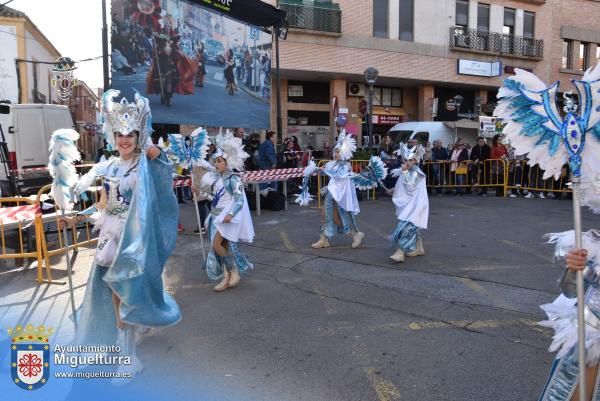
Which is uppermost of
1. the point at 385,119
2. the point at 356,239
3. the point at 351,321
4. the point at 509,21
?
the point at 509,21

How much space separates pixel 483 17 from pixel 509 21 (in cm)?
192

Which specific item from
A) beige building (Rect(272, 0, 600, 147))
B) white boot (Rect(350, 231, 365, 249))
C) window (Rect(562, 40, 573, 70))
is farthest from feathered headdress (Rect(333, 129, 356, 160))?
window (Rect(562, 40, 573, 70))

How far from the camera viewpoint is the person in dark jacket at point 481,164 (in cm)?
1628

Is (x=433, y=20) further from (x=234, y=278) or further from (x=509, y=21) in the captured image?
(x=234, y=278)

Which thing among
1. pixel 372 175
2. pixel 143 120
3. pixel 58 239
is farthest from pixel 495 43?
pixel 143 120

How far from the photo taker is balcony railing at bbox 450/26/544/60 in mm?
26950

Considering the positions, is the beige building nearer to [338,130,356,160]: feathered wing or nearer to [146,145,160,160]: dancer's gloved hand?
[338,130,356,160]: feathered wing

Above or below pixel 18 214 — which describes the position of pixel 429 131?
above

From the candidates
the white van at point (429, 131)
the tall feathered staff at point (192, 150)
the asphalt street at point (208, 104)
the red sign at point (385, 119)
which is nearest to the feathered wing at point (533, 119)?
the tall feathered staff at point (192, 150)

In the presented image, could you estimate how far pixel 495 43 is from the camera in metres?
28.0

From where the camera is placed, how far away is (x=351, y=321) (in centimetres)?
495

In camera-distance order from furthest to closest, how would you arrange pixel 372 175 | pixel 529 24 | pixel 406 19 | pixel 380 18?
pixel 529 24
pixel 406 19
pixel 380 18
pixel 372 175

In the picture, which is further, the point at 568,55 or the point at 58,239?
the point at 568,55

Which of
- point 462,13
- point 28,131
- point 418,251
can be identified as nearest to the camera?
point 418,251
